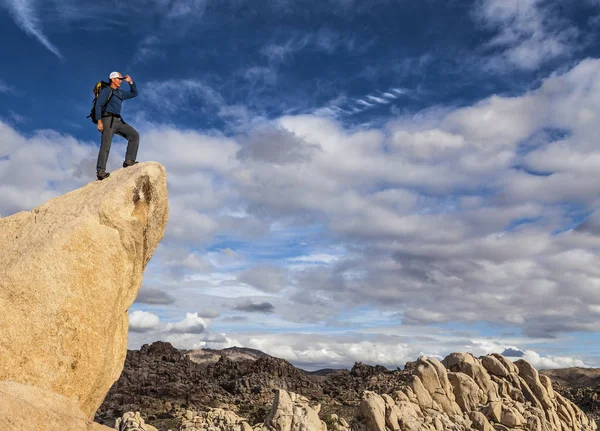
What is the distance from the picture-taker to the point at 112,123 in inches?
583

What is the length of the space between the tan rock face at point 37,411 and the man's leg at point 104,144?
5.79 metres

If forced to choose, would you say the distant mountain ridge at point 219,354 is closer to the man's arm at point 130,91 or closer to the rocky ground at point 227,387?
the rocky ground at point 227,387

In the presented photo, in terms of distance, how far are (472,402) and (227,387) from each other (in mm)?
53685

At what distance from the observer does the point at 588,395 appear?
257ft

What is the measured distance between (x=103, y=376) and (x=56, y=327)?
202cm

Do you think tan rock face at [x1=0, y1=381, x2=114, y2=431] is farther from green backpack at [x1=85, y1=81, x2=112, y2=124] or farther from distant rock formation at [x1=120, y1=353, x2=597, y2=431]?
distant rock formation at [x1=120, y1=353, x2=597, y2=431]

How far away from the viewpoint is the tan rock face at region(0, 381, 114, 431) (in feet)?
32.4

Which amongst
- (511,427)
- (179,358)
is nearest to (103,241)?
(511,427)

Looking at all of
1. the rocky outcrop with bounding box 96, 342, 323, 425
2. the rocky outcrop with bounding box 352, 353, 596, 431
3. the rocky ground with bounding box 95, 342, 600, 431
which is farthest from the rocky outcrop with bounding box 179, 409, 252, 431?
the rocky outcrop with bounding box 96, 342, 323, 425

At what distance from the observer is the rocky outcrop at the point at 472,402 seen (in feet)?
129

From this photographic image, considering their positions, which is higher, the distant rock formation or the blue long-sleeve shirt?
the blue long-sleeve shirt

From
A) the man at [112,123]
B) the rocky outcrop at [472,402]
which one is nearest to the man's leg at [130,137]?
the man at [112,123]

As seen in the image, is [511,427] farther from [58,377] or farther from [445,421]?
[58,377]

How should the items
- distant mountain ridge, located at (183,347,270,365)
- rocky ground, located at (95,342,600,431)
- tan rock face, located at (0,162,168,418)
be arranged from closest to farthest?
1. tan rock face, located at (0,162,168,418)
2. rocky ground, located at (95,342,600,431)
3. distant mountain ridge, located at (183,347,270,365)
